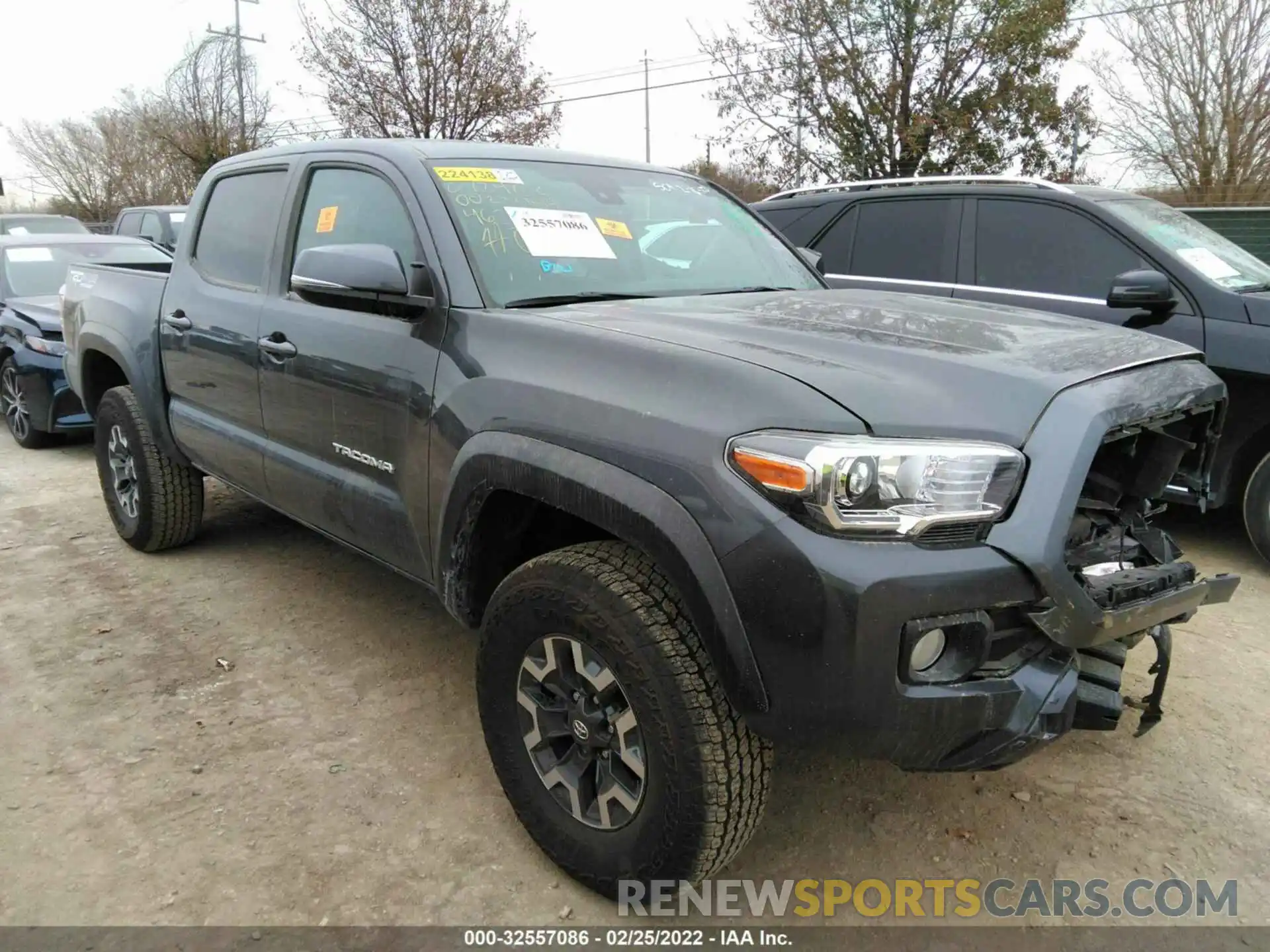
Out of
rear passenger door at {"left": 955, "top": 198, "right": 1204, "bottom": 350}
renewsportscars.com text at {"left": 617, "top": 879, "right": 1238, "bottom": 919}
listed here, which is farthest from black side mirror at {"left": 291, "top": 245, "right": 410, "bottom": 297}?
rear passenger door at {"left": 955, "top": 198, "right": 1204, "bottom": 350}

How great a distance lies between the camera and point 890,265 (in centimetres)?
575

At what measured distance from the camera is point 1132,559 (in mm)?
2355

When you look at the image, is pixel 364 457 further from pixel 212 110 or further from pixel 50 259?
pixel 212 110

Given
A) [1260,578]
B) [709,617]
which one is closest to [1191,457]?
[709,617]

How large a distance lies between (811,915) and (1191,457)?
1652 mm

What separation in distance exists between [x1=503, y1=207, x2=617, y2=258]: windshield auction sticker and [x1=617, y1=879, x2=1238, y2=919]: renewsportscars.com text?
5.95 feet

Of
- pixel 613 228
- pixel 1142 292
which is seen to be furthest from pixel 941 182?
pixel 613 228

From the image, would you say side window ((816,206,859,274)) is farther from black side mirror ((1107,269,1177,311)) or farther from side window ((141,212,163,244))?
side window ((141,212,163,244))

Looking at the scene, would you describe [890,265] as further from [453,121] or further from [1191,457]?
[453,121]

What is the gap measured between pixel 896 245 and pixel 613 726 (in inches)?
173

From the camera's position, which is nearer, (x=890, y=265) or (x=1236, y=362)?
(x=1236, y=362)

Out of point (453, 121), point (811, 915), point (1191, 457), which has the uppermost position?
point (453, 121)

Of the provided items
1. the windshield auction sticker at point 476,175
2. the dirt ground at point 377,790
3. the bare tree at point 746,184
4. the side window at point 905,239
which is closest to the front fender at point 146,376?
the dirt ground at point 377,790

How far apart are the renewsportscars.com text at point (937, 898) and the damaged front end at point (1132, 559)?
486 mm
